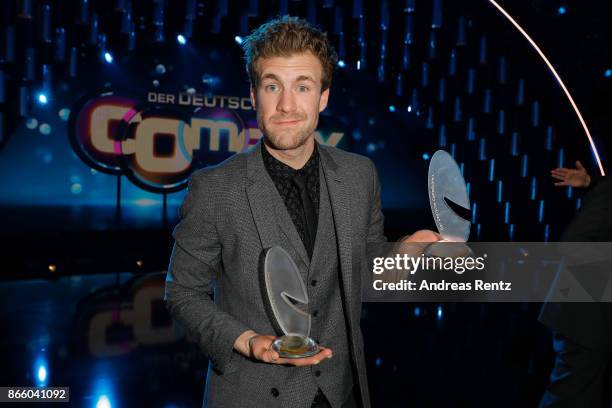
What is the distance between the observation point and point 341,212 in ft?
4.24

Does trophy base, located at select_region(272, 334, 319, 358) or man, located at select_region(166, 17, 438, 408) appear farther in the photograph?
man, located at select_region(166, 17, 438, 408)

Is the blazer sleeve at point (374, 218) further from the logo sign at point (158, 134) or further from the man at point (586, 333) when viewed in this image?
the logo sign at point (158, 134)

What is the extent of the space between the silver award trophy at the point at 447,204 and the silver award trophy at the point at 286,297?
1.15 ft

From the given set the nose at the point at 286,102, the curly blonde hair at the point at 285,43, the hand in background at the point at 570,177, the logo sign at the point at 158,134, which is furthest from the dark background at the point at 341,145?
the nose at the point at 286,102

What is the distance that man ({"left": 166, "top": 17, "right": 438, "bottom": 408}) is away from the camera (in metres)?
1.20

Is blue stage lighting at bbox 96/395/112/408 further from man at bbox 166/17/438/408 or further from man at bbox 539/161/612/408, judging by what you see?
man at bbox 539/161/612/408

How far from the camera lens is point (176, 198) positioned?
8.41 metres

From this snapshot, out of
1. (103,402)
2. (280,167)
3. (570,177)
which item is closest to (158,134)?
(103,402)

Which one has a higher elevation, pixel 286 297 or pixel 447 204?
pixel 447 204

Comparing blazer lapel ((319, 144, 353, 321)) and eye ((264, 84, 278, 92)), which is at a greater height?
eye ((264, 84, 278, 92))

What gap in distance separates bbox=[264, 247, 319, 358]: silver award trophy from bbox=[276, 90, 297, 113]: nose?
0.37 m

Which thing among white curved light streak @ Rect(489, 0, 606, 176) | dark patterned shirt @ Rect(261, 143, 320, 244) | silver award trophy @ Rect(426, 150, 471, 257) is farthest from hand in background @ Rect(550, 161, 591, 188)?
dark patterned shirt @ Rect(261, 143, 320, 244)

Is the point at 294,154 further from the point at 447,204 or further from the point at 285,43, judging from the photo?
the point at 447,204

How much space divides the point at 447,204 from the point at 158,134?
300 inches
